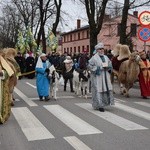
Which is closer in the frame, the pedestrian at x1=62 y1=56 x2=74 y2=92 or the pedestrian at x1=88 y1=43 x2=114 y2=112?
the pedestrian at x1=88 y1=43 x2=114 y2=112

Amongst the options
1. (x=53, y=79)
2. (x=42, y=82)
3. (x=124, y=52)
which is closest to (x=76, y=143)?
(x=42, y=82)

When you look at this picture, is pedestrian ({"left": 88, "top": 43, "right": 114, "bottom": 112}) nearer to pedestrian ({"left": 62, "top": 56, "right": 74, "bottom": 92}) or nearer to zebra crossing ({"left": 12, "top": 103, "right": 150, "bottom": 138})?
zebra crossing ({"left": 12, "top": 103, "right": 150, "bottom": 138})

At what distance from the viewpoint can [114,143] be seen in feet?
24.9

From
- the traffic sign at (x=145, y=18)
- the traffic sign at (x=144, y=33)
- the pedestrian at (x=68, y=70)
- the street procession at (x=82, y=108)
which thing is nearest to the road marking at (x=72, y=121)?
the street procession at (x=82, y=108)

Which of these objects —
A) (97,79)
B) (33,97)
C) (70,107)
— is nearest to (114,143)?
(97,79)

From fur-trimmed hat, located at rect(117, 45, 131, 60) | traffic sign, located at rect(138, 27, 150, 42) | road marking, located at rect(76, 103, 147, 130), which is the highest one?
traffic sign, located at rect(138, 27, 150, 42)

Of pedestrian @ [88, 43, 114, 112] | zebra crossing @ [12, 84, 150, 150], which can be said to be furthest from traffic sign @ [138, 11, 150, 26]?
pedestrian @ [88, 43, 114, 112]

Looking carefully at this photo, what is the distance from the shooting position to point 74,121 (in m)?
10.0

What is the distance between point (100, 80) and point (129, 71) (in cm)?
378

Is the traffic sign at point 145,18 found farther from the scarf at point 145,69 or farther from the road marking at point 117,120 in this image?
the road marking at point 117,120

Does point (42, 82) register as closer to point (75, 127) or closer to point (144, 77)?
point (144, 77)

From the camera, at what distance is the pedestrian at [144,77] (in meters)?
15.1

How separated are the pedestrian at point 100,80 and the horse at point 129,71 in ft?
11.5

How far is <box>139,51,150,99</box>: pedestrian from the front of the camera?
1505 centimetres
